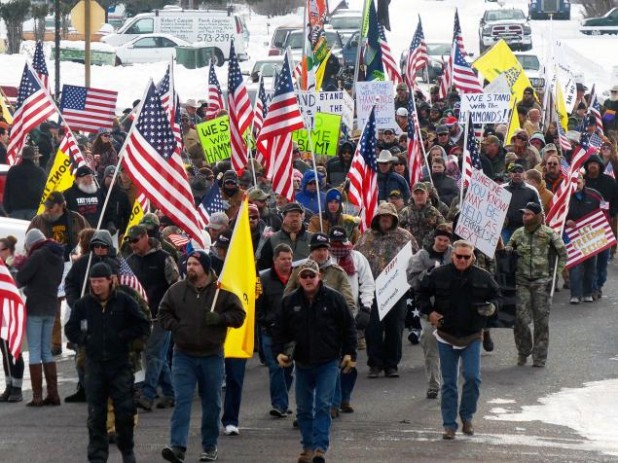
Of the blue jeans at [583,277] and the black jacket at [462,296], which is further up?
the black jacket at [462,296]

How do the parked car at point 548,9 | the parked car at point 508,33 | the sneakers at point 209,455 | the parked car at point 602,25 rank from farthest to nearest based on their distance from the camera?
the parked car at point 548,9 < the parked car at point 602,25 < the parked car at point 508,33 < the sneakers at point 209,455

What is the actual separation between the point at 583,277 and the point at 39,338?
25.5 feet

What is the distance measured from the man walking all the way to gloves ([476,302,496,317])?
1921mm

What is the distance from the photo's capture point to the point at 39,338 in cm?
1401

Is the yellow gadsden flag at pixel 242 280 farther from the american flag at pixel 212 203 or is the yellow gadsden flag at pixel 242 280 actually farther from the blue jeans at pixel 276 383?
the american flag at pixel 212 203

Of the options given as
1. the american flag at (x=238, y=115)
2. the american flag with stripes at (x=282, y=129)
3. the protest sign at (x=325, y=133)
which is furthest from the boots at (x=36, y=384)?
the protest sign at (x=325, y=133)

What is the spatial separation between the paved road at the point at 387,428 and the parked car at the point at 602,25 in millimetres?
48284

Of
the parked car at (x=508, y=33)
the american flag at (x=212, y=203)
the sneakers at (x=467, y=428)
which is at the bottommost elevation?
the parked car at (x=508, y=33)

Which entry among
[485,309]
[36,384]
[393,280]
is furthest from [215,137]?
[485,309]

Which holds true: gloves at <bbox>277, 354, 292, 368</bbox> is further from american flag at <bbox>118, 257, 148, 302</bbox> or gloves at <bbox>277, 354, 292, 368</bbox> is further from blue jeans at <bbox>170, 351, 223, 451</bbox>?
american flag at <bbox>118, 257, 148, 302</bbox>

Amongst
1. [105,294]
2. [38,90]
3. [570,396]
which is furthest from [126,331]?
[38,90]

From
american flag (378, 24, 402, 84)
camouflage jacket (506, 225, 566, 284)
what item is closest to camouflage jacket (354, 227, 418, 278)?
camouflage jacket (506, 225, 566, 284)

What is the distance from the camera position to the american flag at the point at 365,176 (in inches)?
694

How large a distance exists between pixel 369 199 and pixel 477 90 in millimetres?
9165
